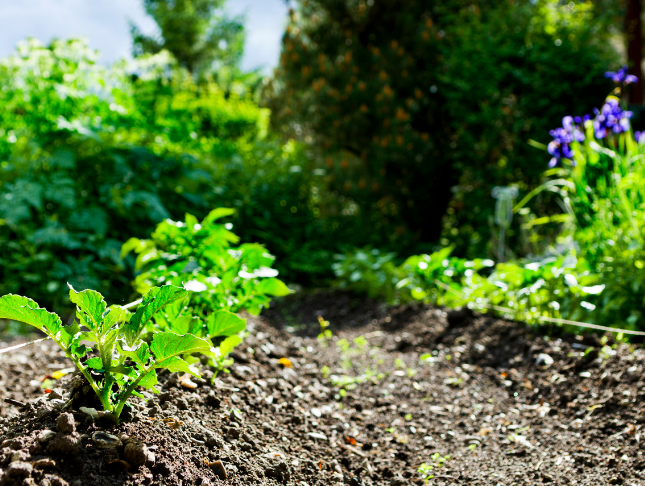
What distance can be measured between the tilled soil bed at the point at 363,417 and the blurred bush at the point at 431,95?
3.42 metres

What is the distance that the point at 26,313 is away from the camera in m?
1.22

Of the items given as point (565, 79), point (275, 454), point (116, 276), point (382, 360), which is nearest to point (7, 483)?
point (275, 454)

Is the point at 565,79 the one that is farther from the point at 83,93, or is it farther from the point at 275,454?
the point at 275,454

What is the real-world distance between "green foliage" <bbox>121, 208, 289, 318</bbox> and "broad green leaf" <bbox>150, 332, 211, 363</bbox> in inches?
24.3

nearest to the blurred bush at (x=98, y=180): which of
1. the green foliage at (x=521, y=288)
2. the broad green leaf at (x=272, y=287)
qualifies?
the green foliage at (x=521, y=288)

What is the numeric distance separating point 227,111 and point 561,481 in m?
9.14

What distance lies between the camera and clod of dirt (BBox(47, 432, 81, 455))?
3.79 ft

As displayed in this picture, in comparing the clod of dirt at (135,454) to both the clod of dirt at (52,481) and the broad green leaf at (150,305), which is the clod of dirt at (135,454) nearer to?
the clod of dirt at (52,481)

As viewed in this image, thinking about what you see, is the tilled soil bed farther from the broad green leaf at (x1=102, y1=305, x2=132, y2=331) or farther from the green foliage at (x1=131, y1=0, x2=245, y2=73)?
the green foliage at (x1=131, y1=0, x2=245, y2=73)

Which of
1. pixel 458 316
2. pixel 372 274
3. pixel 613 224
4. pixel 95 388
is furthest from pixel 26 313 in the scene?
pixel 372 274

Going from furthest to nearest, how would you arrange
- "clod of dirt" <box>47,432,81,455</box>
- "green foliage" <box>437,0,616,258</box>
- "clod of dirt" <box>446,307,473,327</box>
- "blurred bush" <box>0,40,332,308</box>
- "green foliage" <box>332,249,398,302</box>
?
"green foliage" <box>437,0,616,258</box> < "green foliage" <box>332,249,398,302</box> < "blurred bush" <box>0,40,332,308</box> < "clod of dirt" <box>446,307,473,327</box> < "clod of dirt" <box>47,432,81,455</box>

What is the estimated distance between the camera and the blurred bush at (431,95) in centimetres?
582

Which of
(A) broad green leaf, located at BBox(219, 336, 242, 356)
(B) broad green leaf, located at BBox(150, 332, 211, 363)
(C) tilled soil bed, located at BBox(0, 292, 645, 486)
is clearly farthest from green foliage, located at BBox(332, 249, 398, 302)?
(B) broad green leaf, located at BBox(150, 332, 211, 363)

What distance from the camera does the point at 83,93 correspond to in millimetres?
4684
